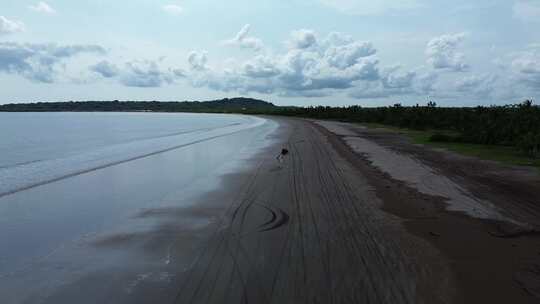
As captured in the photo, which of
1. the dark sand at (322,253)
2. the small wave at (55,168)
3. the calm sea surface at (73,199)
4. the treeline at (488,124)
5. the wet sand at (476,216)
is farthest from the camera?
the treeline at (488,124)

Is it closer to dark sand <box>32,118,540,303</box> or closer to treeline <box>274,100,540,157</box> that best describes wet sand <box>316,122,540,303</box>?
dark sand <box>32,118,540,303</box>

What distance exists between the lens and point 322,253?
7738 millimetres

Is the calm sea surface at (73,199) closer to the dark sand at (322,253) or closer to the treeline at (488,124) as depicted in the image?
the dark sand at (322,253)

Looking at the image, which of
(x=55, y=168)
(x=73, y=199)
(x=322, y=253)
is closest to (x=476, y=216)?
(x=322, y=253)

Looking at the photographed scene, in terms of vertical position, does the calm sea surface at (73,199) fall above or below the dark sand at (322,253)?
below

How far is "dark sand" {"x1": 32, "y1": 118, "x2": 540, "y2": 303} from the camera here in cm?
606

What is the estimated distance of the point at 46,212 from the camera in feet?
37.2

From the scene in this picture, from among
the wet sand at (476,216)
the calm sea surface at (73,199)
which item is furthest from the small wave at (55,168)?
the wet sand at (476,216)

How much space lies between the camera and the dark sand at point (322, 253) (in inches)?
239

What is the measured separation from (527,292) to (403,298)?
1525mm

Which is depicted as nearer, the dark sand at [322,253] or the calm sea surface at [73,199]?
the dark sand at [322,253]

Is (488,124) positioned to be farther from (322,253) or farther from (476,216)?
(322,253)

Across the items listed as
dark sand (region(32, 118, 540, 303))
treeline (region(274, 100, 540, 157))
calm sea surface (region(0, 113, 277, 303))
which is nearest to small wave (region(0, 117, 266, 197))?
calm sea surface (region(0, 113, 277, 303))

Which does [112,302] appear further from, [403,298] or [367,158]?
[367,158]
